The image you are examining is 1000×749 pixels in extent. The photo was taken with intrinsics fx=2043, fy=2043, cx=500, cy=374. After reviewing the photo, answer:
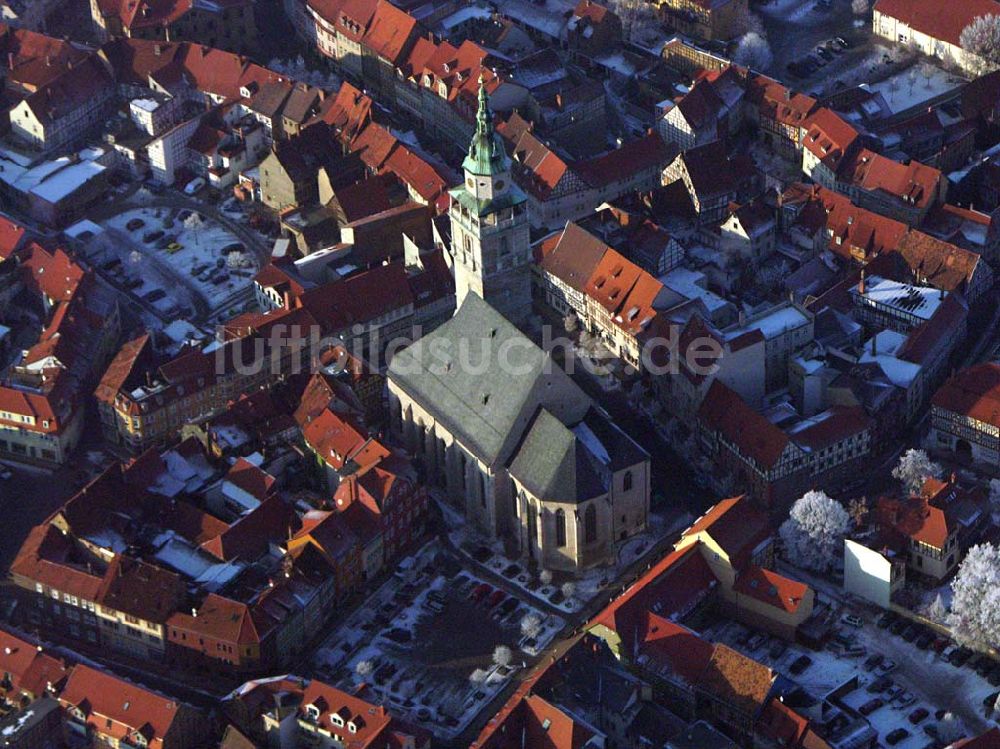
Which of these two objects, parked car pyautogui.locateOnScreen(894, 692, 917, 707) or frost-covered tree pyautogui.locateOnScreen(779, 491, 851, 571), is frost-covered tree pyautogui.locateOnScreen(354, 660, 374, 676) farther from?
parked car pyautogui.locateOnScreen(894, 692, 917, 707)

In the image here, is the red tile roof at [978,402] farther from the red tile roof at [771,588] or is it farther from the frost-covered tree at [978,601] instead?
the red tile roof at [771,588]

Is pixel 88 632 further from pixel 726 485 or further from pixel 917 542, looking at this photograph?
pixel 917 542

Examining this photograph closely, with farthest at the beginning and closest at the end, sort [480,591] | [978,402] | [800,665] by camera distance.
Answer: [978,402] < [480,591] < [800,665]

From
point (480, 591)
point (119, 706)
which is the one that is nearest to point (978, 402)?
point (480, 591)

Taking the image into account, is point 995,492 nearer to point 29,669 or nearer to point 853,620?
point 853,620

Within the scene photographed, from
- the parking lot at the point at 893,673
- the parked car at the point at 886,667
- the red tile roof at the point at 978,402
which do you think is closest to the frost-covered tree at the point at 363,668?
the parking lot at the point at 893,673

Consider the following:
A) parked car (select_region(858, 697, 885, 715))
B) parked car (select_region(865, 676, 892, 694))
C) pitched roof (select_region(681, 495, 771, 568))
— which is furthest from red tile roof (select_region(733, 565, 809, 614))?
parked car (select_region(858, 697, 885, 715))

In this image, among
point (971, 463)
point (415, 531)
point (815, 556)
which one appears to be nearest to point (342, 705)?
point (415, 531)
